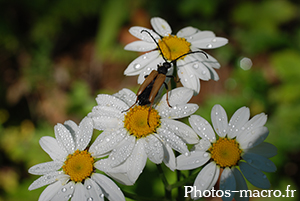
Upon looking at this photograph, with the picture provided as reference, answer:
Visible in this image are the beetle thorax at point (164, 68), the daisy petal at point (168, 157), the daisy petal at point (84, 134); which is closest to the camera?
the daisy petal at point (168, 157)

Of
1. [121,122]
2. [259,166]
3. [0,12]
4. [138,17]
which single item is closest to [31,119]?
[0,12]

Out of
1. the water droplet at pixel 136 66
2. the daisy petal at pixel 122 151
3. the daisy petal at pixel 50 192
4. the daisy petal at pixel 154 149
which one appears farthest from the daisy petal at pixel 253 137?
the daisy petal at pixel 50 192

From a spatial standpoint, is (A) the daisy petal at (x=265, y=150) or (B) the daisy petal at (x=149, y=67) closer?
(A) the daisy petal at (x=265, y=150)

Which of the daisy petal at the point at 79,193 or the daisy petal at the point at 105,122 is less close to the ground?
the daisy petal at the point at 105,122

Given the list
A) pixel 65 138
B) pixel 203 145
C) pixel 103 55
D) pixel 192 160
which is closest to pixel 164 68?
pixel 203 145

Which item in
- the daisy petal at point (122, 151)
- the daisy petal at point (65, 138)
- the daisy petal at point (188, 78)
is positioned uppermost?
the daisy petal at point (188, 78)

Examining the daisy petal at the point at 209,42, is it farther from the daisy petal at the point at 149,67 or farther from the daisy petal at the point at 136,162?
the daisy petal at the point at 136,162

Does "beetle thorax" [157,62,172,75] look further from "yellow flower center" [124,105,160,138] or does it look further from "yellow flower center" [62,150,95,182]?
"yellow flower center" [62,150,95,182]

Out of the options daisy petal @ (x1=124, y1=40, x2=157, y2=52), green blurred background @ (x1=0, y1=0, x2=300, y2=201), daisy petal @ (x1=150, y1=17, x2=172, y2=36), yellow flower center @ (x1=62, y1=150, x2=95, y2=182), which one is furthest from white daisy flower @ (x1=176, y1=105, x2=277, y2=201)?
green blurred background @ (x1=0, y1=0, x2=300, y2=201)
